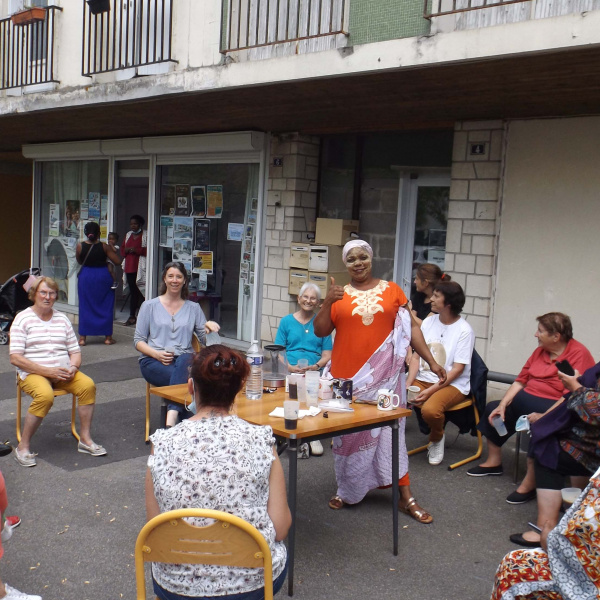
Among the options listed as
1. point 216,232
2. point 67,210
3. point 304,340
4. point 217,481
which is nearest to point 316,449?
point 304,340

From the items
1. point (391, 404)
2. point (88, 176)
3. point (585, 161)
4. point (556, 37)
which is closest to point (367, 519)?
point (391, 404)

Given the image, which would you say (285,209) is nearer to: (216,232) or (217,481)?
(216,232)

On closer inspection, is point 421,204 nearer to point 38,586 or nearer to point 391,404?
point 391,404

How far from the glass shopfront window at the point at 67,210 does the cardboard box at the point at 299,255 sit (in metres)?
4.28

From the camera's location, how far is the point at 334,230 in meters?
8.90

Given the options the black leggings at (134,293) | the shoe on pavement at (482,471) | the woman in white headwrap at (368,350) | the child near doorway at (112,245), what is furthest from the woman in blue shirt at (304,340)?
the black leggings at (134,293)

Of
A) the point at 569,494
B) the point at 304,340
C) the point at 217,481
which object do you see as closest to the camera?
the point at 217,481

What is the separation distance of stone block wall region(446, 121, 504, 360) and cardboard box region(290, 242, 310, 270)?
6.54ft

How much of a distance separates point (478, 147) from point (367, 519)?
4385 millimetres

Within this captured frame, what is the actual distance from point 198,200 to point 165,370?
17.0 feet

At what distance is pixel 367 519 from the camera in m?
4.54

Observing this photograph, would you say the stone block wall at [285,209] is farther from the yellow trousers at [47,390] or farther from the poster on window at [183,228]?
the yellow trousers at [47,390]

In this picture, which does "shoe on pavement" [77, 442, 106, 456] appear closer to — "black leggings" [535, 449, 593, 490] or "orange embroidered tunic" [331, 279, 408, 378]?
"orange embroidered tunic" [331, 279, 408, 378]

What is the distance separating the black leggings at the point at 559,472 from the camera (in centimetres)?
405
